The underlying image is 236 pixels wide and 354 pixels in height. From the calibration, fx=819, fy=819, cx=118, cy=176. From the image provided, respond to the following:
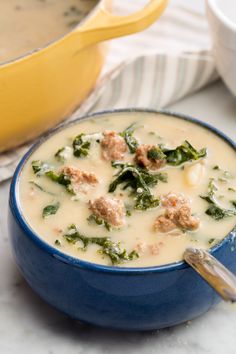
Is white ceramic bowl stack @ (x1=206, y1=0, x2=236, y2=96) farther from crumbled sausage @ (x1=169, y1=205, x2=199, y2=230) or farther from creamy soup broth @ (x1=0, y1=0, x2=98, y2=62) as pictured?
crumbled sausage @ (x1=169, y1=205, x2=199, y2=230)

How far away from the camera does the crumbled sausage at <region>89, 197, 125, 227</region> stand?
1.64 m

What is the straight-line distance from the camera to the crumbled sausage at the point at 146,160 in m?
1.80

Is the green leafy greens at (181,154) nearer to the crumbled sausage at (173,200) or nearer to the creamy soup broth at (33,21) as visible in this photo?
the crumbled sausage at (173,200)

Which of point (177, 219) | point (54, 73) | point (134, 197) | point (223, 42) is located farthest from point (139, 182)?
point (223, 42)

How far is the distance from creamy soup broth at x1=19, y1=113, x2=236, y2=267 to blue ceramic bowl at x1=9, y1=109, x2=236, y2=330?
3 centimetres

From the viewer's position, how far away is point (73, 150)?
1.86 metres

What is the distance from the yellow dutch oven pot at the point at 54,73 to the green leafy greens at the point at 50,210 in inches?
16.2

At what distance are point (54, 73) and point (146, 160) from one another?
405mm

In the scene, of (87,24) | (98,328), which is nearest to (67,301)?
(98,328)

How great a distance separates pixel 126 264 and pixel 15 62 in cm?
65

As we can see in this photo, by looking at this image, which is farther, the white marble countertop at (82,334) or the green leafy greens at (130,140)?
the green leafy greens at (130,140)

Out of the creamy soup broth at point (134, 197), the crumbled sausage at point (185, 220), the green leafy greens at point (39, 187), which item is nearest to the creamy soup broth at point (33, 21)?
the creamy soup broth at point (134, 197)

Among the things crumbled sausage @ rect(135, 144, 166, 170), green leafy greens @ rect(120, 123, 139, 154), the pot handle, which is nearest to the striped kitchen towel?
the pot handle

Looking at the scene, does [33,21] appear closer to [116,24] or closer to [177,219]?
[116,24]
